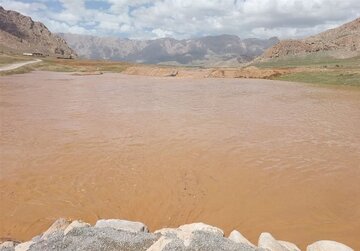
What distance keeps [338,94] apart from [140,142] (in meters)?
31.2

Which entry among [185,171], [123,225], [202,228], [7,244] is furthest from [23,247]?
[185,171]

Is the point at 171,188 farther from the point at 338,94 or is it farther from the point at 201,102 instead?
the point at 338,94

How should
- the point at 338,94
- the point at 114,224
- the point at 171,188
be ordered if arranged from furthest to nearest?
the point at 338,94 < the point at 171,188 < the point at 114,224

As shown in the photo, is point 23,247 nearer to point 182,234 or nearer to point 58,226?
point 58,226

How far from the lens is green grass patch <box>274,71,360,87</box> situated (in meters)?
55.8

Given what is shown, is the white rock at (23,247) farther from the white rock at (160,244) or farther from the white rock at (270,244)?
the white rock at (270,244)

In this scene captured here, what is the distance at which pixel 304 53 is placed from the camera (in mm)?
150750

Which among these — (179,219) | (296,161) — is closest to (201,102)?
(296,161)

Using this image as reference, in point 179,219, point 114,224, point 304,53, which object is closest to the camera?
point 114,224

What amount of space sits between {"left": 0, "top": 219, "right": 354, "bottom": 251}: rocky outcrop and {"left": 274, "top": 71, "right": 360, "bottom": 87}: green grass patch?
4966 cm

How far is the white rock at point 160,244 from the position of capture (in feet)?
27.7

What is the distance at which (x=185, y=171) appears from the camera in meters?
15.6

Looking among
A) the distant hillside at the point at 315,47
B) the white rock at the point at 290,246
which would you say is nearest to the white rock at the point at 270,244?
the white rock at the point at 290,246

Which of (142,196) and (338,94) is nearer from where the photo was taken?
(142,196)
